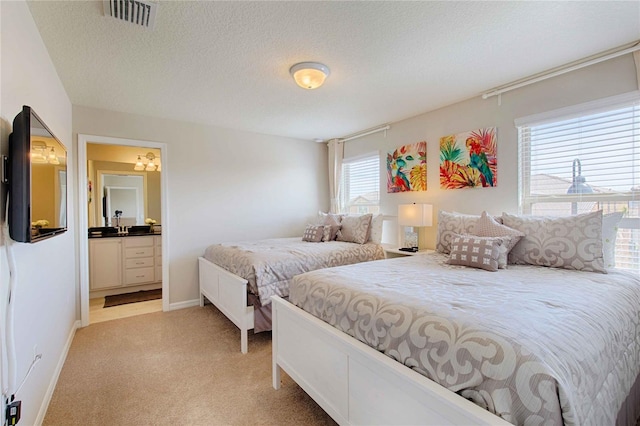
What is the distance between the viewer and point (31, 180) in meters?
1.37

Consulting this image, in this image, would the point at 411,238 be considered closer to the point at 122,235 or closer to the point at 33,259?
the point at 33,259

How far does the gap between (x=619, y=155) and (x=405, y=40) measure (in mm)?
1828

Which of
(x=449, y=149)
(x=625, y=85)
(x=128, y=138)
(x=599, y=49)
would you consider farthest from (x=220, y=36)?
(x=625, y=85)

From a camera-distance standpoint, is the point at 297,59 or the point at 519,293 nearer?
the point at 519,293

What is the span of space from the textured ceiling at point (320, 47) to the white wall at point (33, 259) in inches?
8.9

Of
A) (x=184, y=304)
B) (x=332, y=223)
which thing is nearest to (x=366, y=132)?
(x=332, y=223)

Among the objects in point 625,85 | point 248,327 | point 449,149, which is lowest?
point 248,327

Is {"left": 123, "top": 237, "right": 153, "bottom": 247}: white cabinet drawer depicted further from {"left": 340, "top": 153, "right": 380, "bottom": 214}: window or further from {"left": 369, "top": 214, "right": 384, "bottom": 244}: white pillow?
{"left": 369, "top": 214, "right": 384, "bottom": 244}: white pillow

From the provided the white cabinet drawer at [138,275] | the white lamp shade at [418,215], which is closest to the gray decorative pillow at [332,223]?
the white lamp shade at [418,215]

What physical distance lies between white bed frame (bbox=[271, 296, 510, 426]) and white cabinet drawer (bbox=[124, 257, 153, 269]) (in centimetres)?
343

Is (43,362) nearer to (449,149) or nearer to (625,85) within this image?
(449,149)

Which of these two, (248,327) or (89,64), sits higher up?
(89,64)

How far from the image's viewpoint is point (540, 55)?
225 cm

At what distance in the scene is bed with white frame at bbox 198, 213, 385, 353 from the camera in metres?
2.58
